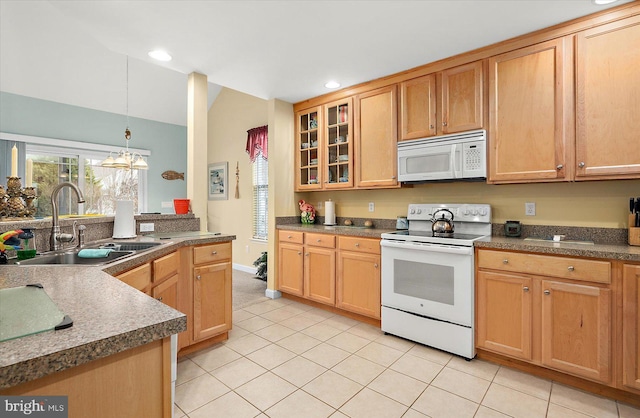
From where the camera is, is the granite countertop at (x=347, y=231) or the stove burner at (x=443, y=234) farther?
the granite countertop at (x=347, y=231)

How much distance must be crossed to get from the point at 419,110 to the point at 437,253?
4.46ft

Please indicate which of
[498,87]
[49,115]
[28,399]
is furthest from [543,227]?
[49,115]

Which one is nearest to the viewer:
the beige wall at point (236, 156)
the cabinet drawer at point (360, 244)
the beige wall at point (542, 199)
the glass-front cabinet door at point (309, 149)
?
the beige wall at point (542, 199)

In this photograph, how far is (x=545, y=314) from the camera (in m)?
2.09

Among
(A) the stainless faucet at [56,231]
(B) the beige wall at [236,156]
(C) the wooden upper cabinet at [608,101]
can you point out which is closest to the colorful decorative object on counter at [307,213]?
(B) the beige wall at [236,156]

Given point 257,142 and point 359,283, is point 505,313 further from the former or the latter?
point 257,142

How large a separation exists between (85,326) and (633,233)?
2.95m

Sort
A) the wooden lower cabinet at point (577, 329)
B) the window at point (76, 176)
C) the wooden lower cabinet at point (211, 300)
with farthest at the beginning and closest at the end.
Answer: the window at point (76, 176) < the wooden lower cabinet at point (211, 300) < the wooden lower cabinet at point (577, 329)

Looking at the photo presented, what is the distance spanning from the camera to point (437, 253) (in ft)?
8.23

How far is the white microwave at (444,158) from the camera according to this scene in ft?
8.54

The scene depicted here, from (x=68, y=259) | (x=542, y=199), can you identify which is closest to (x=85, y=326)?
(x=68, y=259)

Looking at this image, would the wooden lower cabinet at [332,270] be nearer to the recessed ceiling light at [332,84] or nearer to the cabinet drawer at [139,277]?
the recessed ceiling light at [332,84]

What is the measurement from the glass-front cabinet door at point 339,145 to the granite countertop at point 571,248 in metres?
1.63

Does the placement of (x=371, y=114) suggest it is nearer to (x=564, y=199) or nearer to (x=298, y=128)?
(x=298, y=128)
